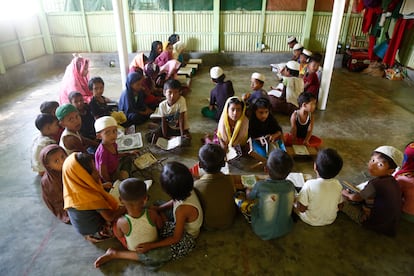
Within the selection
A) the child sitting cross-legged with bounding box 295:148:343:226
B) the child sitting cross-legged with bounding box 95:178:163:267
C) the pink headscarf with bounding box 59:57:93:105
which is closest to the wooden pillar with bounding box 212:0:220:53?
the pink headscarf with bounding box 59:57:93:105

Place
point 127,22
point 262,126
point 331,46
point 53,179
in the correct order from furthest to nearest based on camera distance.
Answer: point 127,22
point 331,46
point 262,126
point 53,179

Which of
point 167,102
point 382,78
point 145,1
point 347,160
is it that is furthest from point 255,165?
point 145,1

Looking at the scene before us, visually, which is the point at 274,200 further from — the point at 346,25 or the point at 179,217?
the point at 346,25

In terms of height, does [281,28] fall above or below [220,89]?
above

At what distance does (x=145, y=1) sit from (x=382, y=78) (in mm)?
6932

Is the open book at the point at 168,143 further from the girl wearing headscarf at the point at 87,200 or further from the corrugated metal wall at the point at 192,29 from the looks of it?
the corrugated metal wall at the point at 192,29

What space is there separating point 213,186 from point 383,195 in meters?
1.38

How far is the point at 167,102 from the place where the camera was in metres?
3.84

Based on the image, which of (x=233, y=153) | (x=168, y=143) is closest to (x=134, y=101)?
(x=168, y=143)

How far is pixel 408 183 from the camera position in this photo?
95.2 inches

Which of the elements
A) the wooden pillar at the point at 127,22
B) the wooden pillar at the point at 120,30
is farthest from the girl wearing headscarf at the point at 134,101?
the wooden pillar at the point at 127,22

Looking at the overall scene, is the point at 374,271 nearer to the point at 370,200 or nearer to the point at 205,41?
the point at 370,200

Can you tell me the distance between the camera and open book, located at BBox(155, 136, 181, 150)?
143 inches

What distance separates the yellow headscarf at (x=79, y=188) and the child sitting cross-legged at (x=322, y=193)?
1.62 m
